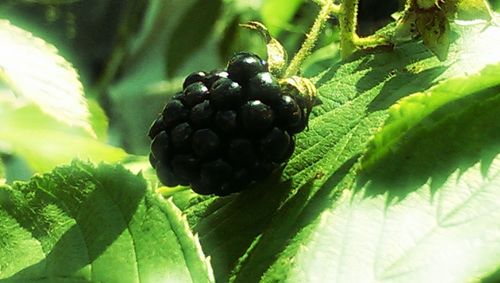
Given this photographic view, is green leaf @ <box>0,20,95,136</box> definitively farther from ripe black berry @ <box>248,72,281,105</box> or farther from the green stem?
the green stem

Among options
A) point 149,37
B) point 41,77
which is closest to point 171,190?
point 41,77

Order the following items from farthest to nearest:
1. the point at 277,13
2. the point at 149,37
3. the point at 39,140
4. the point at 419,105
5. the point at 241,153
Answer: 1. the point at 149,37
2. the point at 277,13
3. the point at 39,140
4. the point at 241,153
5. the point at 419,105

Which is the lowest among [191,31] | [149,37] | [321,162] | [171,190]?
[149,37]

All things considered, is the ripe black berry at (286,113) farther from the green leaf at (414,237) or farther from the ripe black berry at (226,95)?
the green leaf at (414,237)

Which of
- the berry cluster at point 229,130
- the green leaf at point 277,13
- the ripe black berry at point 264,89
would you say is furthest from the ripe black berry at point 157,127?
the green leaf at point 277,13

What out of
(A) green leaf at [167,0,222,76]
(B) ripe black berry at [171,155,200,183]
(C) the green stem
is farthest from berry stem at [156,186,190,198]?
(A) green leaf at [167,0,222,76]

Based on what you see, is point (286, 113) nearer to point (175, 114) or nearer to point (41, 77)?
point (175, 114)

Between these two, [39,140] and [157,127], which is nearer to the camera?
[157,127]
